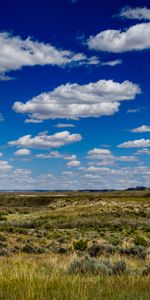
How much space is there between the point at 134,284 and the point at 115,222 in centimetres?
5192

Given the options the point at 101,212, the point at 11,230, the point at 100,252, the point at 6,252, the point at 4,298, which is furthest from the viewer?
the point at 101,212

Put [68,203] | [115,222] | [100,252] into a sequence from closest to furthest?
1. [100,252]
2. [115,222]
3. [68,203]

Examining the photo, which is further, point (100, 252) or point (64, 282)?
point (100, 252)

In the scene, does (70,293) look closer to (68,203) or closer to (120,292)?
(120,292)

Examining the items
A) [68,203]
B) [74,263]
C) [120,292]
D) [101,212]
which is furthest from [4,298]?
[68,203]

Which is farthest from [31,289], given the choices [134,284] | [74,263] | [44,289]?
[74,263]

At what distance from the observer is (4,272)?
33.2 ft

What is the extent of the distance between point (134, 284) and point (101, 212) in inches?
2787

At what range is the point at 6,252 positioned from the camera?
70.9ft

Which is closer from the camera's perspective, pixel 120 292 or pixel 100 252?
pixel 120 292

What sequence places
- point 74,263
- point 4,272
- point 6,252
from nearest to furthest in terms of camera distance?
point 4,272
point 74,263
point 6,252

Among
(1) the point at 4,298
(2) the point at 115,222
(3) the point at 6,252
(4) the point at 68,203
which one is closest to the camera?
(1) the point at 4,298

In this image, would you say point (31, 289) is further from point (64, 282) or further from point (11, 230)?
point (11, 230)

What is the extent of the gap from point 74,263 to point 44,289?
353cm
